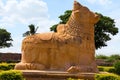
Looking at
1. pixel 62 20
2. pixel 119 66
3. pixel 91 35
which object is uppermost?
pixel 62 20

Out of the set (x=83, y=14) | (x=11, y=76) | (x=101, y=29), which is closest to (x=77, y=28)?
(x=83, y=14)

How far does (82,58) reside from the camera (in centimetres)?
1516

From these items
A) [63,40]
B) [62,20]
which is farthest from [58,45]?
[62,20]

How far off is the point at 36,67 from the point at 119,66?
10954 mm

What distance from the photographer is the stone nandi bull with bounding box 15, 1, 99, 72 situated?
15.0m

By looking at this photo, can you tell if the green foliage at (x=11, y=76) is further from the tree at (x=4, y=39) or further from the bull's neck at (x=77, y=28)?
the tree at (x=4, y=39)

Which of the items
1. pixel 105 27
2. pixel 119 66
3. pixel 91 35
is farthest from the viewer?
pixel 105 27

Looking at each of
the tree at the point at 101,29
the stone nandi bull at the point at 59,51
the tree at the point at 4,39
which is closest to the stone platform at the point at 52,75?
the stone nandi bull at the point at 59,51

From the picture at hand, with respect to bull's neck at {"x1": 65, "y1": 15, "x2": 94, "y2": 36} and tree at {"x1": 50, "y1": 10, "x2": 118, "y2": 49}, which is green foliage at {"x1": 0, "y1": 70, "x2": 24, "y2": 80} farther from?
tree at {"x1": 50, "y1": 10, "x2": 118, "y2": 49}

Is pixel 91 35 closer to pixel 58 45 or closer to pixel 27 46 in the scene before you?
pixel 58 45

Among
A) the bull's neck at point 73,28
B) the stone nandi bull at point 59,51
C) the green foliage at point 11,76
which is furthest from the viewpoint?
the bull's neck at point 73,28

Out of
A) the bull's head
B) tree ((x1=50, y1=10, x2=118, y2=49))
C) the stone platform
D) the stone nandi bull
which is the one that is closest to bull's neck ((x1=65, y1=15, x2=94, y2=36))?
the stone nandi bull

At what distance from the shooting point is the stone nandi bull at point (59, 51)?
1498 centimetres

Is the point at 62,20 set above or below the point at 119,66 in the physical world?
above
